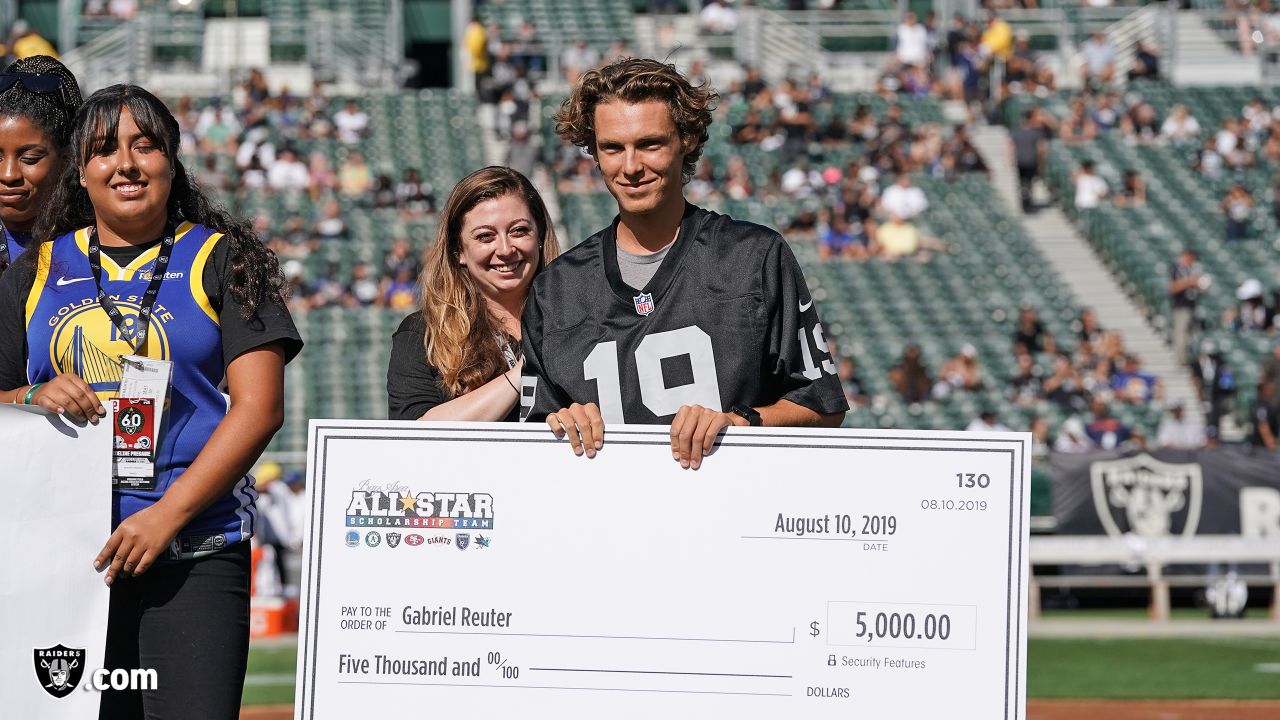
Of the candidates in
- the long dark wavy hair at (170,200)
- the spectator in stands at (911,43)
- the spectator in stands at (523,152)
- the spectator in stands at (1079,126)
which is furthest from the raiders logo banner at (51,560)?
the spectator in stands at (911,43)

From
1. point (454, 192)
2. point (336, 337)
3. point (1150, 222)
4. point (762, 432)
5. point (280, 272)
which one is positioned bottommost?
point (762, 432)

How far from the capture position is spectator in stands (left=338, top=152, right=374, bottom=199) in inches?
899

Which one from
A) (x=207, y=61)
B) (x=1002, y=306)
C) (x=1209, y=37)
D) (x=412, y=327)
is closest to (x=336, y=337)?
(x=1002, y=306)

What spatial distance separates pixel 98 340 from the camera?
3.57m

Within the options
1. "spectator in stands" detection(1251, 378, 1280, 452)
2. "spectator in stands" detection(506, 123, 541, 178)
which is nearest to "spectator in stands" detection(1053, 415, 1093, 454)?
"spectator in stands" detection(1251, 378, 1280, 452)

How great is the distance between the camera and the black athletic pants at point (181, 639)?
3.51m

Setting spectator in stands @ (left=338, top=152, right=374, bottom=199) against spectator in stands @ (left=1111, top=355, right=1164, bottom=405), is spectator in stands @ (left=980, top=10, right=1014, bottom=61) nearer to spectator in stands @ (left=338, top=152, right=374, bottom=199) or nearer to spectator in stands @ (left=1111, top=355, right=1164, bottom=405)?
spectator in stands @ (left=1111, top=355, right=1164, bottom=405)

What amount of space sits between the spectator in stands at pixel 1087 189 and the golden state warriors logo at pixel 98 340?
73.1 feet

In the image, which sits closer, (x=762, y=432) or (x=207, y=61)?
(x=762, y=432)

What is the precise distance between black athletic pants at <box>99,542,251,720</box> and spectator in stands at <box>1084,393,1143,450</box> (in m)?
15.5

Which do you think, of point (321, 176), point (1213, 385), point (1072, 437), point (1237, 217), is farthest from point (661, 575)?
point (1237, 217)

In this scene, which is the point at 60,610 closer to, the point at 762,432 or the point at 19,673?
the point at 19,673

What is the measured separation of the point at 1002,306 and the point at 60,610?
18730 mm

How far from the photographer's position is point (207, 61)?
1136 inches
